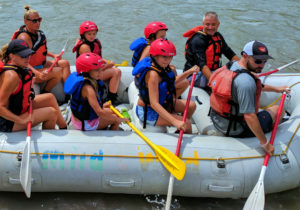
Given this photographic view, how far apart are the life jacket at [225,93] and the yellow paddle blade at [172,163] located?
0.66 meters

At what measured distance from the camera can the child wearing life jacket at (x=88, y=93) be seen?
321 centimetres

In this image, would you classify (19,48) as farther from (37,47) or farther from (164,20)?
(164,20)

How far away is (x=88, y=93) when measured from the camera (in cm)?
322

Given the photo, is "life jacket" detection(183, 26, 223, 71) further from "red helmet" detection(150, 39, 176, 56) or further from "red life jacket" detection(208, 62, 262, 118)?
"red helmet" detection(150, 39, 176, 56)

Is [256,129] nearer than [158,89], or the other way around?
[256,129]

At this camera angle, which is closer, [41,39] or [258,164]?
[258,164]

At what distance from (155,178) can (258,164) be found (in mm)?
944

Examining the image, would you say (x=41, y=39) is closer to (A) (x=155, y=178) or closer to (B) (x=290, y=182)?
(A) (x=155, y=178)

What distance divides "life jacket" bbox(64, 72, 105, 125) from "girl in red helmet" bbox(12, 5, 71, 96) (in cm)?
105

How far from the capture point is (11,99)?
3.19 metres

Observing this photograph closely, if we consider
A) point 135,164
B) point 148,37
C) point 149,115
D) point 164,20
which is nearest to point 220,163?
point 135,164

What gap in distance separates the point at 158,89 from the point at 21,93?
1.28 metres

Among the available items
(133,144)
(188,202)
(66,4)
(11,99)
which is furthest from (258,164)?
(66,4)

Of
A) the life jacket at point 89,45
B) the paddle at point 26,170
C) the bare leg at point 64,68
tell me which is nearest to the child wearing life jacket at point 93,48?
the life jacket at point 89,45
